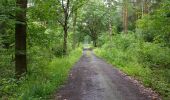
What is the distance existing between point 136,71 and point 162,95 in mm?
5742

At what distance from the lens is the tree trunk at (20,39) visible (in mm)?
13203

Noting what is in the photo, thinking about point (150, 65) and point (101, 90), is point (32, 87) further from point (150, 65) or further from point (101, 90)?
point (150, 65)

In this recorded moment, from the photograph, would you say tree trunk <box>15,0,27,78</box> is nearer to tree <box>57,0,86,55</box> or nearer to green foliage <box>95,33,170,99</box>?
green foliage <box>95,33,170,99</box>

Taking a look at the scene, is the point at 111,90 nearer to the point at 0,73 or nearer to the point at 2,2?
the point at 2,2

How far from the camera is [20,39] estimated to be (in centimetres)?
1360

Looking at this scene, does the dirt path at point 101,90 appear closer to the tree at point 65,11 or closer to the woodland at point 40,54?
the woodland at point 40,54

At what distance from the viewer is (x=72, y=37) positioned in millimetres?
46000

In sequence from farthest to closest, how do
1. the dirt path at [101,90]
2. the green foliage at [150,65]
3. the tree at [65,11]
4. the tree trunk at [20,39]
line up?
the tree at [65,11] < the tree trunk at [20,39] < the green foliage at [150,65] < the dirt path at [101,90]

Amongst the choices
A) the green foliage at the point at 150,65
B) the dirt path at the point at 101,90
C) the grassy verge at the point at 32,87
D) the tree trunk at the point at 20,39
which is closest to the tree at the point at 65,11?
the green foliage at the point at 150,65

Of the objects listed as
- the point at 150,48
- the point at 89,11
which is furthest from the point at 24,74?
the point at 89,11

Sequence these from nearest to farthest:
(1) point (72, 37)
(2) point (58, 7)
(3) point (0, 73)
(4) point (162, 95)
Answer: (4) point (162, 95) → (3) point (0, 73) → (2) point (58, 7) → (1) point (72, 37)

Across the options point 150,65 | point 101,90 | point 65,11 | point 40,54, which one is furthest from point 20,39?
point 65,11

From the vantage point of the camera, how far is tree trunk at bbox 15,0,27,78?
520 inches

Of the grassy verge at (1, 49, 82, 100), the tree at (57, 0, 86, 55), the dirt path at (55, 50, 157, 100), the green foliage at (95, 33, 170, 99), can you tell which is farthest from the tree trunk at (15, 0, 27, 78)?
the tree at (57, 0, 86, 55)
